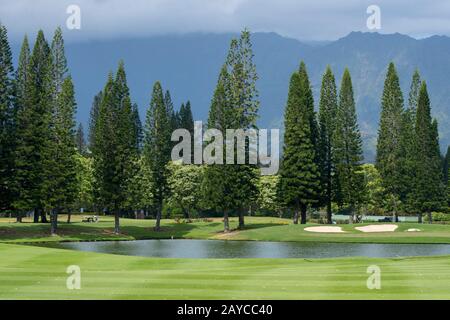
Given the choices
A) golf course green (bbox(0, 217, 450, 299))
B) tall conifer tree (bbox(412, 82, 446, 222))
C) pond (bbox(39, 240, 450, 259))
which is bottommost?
pond (bbox(39, 240, 450, 259))

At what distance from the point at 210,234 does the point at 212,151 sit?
11.3 m

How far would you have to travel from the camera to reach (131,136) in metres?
86.1

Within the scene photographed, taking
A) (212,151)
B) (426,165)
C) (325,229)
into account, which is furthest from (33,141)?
(426,165)

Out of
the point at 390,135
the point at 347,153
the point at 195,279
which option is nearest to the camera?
the point at 195,279

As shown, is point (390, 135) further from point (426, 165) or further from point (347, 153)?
point (347, 153)

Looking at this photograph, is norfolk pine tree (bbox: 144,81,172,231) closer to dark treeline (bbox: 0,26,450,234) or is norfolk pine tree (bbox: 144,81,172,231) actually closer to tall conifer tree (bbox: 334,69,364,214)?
dark treeline (bbox: 0,26,450,234)

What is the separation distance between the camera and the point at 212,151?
88125 mm

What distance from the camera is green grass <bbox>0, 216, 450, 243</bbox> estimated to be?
69500 mm

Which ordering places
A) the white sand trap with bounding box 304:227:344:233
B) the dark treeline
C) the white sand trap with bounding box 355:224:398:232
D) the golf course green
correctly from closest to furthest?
the golf course green
the white sand trap with bounding box 355:224:398:232
the white sand trap with bounding box 304:227:344:233
the dark treeline

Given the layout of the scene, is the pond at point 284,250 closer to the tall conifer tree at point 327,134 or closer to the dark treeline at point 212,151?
the dark treeline at point 212,151

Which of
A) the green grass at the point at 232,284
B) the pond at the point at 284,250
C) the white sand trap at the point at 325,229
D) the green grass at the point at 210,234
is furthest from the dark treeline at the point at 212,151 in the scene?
the green grass at the point at 232,284

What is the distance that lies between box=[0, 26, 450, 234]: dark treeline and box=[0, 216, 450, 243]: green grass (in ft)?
7.27

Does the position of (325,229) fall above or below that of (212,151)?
below

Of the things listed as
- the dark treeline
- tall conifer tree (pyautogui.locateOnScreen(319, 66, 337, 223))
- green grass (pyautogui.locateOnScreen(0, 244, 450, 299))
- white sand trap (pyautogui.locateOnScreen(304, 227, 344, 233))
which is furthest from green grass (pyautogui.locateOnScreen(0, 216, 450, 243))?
green grass (pyautogui.locateOnScreen(0, 244, 450, 299))
